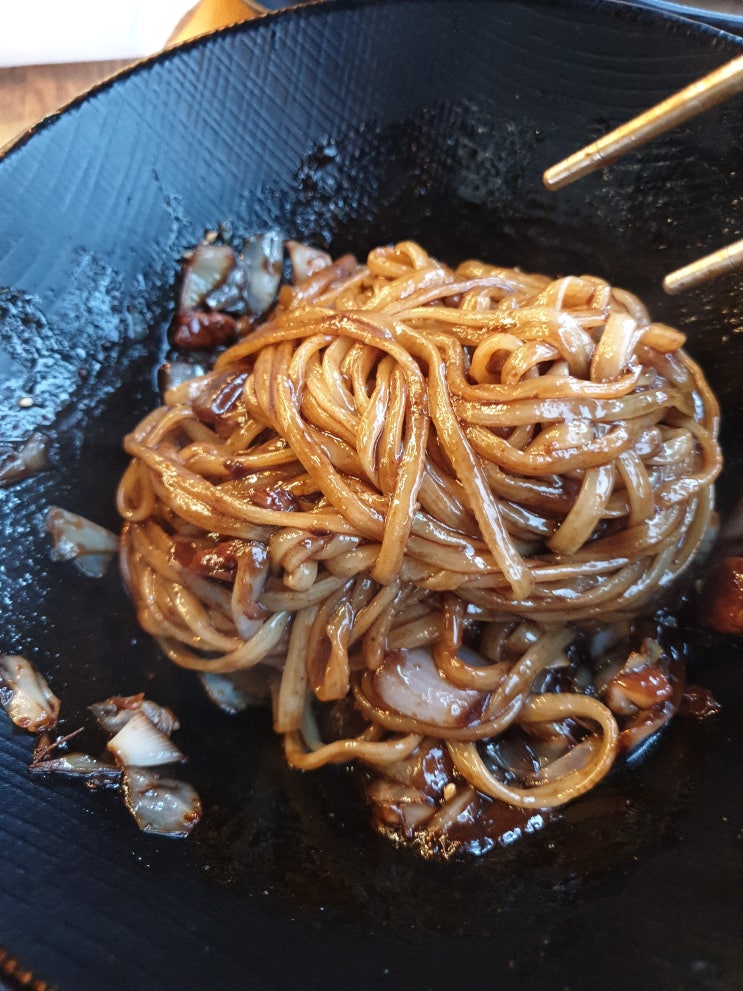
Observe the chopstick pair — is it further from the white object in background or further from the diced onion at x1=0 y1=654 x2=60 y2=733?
the white object in background

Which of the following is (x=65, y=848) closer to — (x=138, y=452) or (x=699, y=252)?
(x=138, y=452)

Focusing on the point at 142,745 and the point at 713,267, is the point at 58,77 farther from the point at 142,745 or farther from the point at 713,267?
the point at 713,267

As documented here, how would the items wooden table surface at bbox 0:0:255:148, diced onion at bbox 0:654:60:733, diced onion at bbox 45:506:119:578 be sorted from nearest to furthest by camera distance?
diced onion at bbox 0:654:60:733
diced onion at bbox 45:506:119:578
wooden table surface at bbox 0:0:255:148

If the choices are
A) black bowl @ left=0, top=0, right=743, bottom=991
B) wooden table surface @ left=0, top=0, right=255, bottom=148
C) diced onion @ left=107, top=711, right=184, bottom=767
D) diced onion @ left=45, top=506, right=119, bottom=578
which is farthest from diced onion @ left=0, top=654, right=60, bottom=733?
wooden table surface @ left=0, top=0, right=255, bottom=148

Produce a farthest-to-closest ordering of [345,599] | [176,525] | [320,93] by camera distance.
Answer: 1. [320,93]
2. [176,525]
3. [345,599]

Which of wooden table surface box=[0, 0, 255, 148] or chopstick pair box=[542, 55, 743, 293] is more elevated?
wooden table surface box=[0, 0, 255, 148]

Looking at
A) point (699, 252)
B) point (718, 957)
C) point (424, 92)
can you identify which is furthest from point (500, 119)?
point (718, 957)

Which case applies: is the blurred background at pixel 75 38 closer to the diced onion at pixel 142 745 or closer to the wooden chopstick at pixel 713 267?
the wooden chopstick at pixel 713 267
